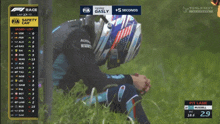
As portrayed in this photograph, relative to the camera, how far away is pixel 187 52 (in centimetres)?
276

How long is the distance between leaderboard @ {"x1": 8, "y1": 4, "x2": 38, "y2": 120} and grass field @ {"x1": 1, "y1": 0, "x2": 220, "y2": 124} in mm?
214

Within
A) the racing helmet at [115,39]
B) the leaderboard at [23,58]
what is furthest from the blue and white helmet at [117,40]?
the leaderboard at [23,58]

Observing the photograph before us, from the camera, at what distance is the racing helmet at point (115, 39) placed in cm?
278

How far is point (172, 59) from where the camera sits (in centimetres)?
274

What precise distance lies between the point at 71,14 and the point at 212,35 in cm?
116

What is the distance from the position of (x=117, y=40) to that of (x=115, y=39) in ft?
0.06

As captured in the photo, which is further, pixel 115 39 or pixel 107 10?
pixel 115 39

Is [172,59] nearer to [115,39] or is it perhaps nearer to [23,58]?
[115,39]

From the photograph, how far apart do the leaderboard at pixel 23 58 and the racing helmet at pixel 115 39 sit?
1.59 ft

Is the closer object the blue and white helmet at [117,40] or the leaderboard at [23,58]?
the leaderboard at [23,58]

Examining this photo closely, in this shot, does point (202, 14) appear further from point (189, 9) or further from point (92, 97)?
point (92, 97)
